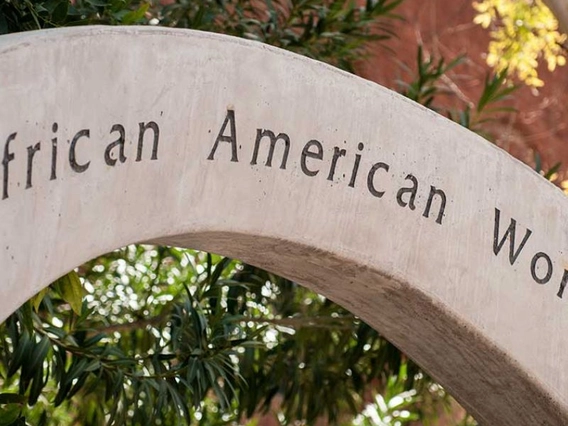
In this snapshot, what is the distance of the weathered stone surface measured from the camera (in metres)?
2.46

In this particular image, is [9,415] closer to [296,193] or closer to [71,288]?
[71,288]

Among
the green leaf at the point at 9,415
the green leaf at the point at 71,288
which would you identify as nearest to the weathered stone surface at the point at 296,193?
the green leaf at the point at 71,288

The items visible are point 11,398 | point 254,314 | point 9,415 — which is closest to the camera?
point 9,415

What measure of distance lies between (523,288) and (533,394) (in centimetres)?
34

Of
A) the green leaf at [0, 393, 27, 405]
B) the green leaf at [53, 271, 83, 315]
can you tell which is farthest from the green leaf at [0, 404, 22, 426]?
the green leaf at [53, 271, 83, 315]

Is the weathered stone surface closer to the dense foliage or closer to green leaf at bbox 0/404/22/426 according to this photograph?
green leaf at bbox 0/404/22/426

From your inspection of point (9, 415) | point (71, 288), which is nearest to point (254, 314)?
point (71, 288)

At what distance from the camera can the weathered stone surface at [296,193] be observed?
2461 mm

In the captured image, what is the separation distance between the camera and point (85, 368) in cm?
373

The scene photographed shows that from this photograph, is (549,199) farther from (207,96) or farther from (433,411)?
(433,411)

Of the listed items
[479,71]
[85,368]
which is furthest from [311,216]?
[479,71]

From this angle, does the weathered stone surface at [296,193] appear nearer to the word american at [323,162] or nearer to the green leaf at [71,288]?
Result: the word american at [323,162]

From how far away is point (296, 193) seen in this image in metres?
3.01

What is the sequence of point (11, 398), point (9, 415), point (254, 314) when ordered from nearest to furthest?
point (9, 415) → point (11, 398) → point (254, 314)
